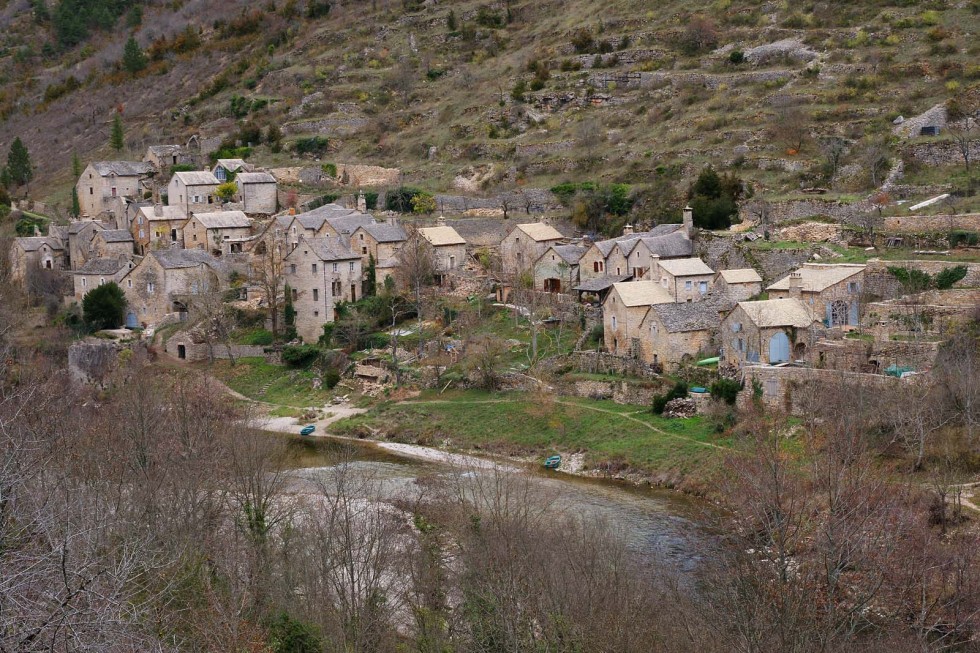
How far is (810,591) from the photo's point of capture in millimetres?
25062

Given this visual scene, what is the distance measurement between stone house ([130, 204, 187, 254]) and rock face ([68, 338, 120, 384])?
10.2 meters

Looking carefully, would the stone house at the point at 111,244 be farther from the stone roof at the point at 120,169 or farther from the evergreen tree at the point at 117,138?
the evergreen tree at the point at 117,138

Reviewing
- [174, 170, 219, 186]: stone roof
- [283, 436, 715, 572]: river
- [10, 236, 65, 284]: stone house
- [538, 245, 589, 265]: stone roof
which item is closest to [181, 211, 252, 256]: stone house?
[174, 170, 219, 186]: stone roof

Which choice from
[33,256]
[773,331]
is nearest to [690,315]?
[773,331]

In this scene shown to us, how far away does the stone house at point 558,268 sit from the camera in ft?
181

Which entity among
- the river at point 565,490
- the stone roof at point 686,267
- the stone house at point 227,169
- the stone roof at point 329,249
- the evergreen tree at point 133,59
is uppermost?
the evergreen tree at point 133,59

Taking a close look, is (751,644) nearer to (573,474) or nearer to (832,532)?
(832,532)

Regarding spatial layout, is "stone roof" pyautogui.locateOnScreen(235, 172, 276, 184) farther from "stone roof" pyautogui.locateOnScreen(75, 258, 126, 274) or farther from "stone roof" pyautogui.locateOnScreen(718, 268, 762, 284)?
"stone roof" pyautogui.locateOnScreen(718, 268, 762, 284)

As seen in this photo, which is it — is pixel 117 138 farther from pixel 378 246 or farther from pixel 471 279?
pixel 471 279

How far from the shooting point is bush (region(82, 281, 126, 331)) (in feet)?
193

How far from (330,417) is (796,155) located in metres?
27.8

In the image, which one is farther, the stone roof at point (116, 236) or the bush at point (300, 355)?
the stone roof at point (116, 236)

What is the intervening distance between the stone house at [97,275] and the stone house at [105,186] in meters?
9.83

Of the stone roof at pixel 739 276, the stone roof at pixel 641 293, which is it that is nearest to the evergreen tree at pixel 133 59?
the stone roof at pixel 641 293
